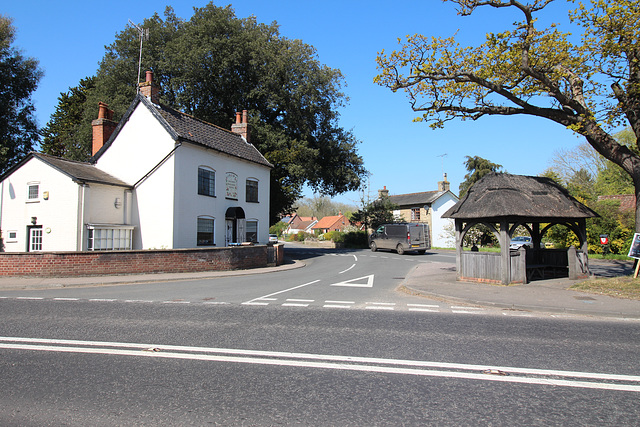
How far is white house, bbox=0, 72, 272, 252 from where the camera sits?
1942cm

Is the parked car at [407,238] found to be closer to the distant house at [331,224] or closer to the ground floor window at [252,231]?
the ground floor window at [252,231]

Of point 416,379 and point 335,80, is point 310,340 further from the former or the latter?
point 335,80

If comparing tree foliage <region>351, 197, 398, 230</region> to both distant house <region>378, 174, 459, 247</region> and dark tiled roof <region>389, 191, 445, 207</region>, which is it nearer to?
distant house <region>378, 174, 459, 247</region>

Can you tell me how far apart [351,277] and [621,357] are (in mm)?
11742

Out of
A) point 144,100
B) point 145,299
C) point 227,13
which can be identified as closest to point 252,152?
point 144,100

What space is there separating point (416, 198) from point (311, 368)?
47.8 metres

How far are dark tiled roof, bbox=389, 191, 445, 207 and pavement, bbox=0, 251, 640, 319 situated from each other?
1234 inches

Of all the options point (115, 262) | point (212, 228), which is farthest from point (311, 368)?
point (212, 228)

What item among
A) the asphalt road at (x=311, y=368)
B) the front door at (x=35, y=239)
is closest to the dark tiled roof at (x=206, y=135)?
the front door at (x=35, y=239)

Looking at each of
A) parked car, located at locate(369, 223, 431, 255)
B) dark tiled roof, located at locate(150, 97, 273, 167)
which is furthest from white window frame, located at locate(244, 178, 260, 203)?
parked car, located at locate(369, 223, 431, 255)

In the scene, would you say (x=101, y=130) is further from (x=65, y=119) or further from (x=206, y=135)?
(x=65, y=119)

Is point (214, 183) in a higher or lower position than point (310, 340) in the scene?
higher

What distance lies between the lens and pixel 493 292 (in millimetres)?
11555

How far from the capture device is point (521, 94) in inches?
531
